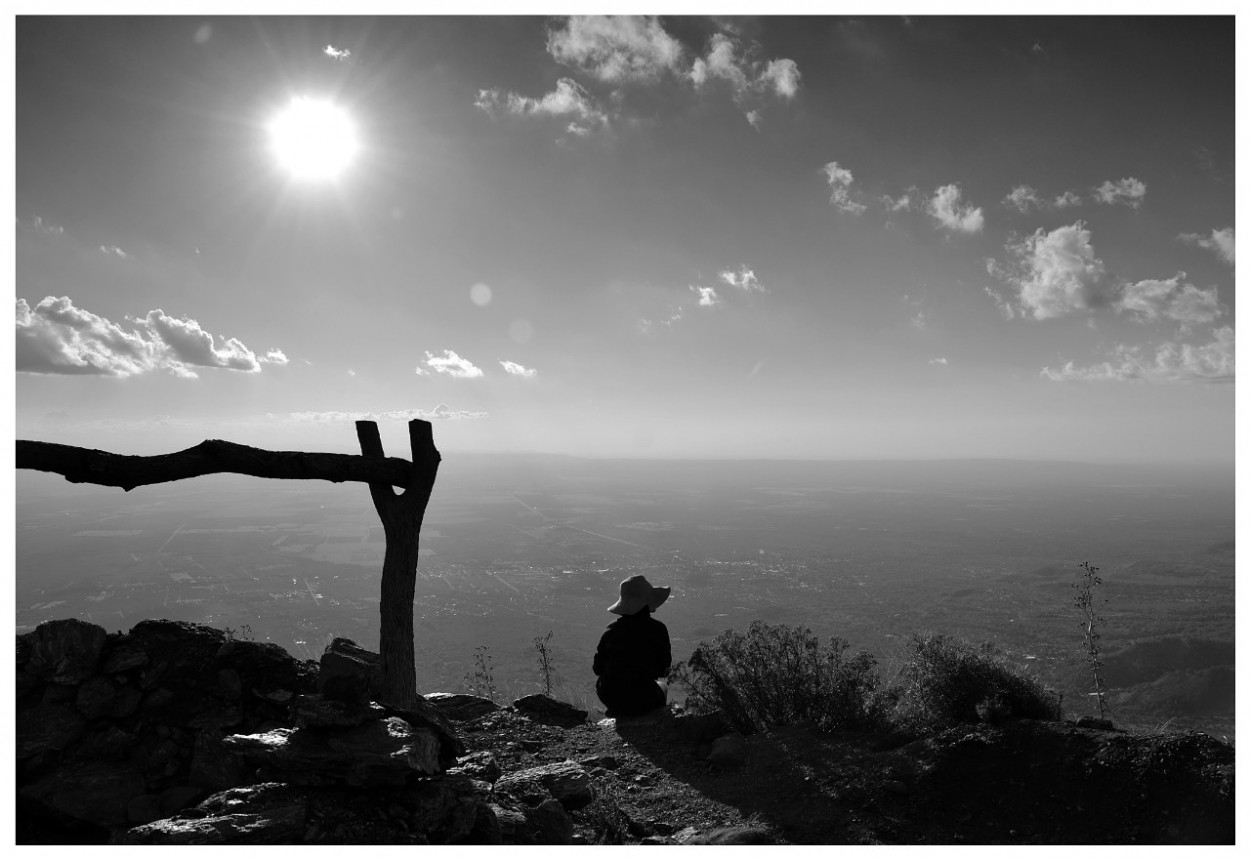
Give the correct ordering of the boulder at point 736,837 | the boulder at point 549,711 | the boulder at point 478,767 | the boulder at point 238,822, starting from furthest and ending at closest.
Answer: the boulder at point 549,711
the boulder at point 478,767
the boulder at point 736,837
the boulder at point 238,822

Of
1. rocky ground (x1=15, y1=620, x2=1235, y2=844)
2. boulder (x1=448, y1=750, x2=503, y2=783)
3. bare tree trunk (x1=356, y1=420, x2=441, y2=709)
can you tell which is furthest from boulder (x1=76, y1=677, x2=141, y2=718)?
boulder (x1=448, y1=750, x2=503, y2=783)

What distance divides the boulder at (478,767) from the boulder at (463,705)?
3.63 m

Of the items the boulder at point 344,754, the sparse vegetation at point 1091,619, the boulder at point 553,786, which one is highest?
the boulder at point 344,754

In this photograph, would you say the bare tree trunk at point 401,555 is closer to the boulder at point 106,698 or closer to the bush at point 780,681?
the boulder at point 106,698

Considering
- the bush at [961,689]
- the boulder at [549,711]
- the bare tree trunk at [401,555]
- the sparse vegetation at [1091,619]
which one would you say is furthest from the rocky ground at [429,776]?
the sparse vegetation at [1091,619]

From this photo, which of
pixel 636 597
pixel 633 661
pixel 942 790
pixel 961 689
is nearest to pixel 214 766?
pixel 633 661

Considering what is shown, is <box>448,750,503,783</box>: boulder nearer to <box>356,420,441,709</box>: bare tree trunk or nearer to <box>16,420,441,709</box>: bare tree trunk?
<box>16,420,441,709</box>: bare tree trunk

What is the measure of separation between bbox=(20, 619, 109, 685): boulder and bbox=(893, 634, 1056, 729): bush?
29.7 ft

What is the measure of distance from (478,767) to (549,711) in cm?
425

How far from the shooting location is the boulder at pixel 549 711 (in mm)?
9008

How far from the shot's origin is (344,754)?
4230 millimetres

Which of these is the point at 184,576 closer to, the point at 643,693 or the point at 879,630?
the point at 879,630

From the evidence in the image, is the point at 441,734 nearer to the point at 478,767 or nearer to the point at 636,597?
the point at 478,767
